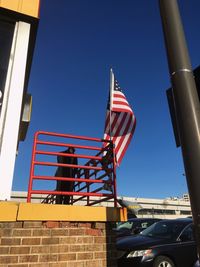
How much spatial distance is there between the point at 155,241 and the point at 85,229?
12.2ft

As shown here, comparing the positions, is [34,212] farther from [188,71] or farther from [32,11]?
[32,11]

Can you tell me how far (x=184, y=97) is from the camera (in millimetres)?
2680

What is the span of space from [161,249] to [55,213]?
404 cm

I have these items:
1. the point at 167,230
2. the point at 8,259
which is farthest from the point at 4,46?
the point at 167,230

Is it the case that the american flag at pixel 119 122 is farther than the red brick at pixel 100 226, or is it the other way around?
the american flag at pixel 119 122

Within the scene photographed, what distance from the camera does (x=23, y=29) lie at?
5348 mm

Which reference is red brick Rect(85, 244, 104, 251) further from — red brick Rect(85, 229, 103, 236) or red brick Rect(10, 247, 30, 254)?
red brick Rect(10, 247, 30, 254)

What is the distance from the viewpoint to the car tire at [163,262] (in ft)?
22.9

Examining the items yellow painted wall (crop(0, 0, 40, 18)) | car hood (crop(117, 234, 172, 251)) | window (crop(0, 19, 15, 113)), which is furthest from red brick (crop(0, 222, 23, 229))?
car hood (crop(117, 234, 172, 251))

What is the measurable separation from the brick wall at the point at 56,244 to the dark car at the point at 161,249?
2.75 m

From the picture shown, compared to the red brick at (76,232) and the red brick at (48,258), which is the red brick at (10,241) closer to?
the red brick at (48,258)

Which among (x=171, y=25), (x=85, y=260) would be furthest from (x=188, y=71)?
(x=85, y=260)

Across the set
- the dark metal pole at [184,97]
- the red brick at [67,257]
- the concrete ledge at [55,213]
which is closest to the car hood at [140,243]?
the concrete ledge at [55,213]

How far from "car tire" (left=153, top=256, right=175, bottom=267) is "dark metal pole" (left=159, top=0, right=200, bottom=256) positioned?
5.25 meters
